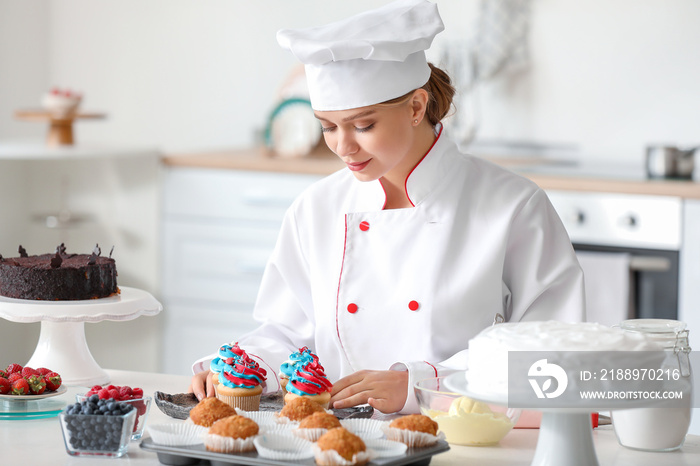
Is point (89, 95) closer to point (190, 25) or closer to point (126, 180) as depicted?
point (190, 25)

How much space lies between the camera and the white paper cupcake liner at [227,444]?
115 centimetres

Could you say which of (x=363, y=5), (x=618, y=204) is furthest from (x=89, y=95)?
(x=618, y=204)

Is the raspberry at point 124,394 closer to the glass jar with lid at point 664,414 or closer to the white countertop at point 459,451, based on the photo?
the white countertop at point 459,451

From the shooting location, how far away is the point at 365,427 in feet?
4.00

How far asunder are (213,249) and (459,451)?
227 centimetres

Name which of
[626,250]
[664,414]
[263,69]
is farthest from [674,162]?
[664,414]

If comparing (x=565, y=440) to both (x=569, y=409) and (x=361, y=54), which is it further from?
(x=361, y=54)

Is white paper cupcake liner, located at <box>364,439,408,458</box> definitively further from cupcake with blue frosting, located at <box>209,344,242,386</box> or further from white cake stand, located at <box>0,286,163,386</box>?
white cake stand, located at <box>0,286,163,386</box>

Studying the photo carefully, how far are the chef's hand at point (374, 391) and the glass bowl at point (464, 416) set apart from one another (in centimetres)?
12

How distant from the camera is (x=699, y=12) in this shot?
3.28 metres

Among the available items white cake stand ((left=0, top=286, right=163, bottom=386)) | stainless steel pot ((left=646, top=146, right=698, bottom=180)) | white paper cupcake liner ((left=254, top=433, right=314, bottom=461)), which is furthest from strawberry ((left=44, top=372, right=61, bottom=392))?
stainless steel pot ((left=646, top=146, right=698, bottom=180))

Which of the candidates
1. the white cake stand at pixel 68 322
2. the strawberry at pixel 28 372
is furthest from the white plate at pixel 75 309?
the strawberry at pixel 28 372

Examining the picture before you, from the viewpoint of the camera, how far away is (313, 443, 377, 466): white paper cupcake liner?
1.09 m

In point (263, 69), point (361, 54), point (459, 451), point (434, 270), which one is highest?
point (263, 69)
